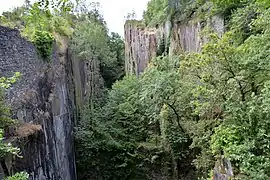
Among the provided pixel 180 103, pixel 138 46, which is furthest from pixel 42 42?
pixel 138 46

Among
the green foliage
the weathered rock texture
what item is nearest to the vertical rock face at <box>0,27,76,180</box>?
the green foliage

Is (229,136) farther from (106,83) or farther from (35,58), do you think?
(106,83)

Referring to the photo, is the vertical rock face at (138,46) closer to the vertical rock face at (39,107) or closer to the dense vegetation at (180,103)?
the dense vegetation at (180,103)

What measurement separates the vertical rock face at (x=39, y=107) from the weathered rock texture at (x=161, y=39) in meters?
5.42

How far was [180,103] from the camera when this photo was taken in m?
10.9

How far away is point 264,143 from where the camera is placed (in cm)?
580

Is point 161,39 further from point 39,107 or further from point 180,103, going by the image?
point 39,107

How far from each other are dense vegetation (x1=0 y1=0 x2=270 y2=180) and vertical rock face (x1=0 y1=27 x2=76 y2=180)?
0.91 m

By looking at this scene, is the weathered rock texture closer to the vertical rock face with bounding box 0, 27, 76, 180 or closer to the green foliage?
the green foliage

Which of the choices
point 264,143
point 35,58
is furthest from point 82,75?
point 264,143

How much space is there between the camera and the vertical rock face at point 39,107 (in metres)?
7.01

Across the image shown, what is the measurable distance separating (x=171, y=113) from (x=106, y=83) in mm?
9964

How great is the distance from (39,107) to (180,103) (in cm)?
493

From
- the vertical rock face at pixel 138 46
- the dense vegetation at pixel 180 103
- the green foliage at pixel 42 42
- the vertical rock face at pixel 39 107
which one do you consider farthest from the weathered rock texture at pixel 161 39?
the vertical rock face at pixel 39 107
